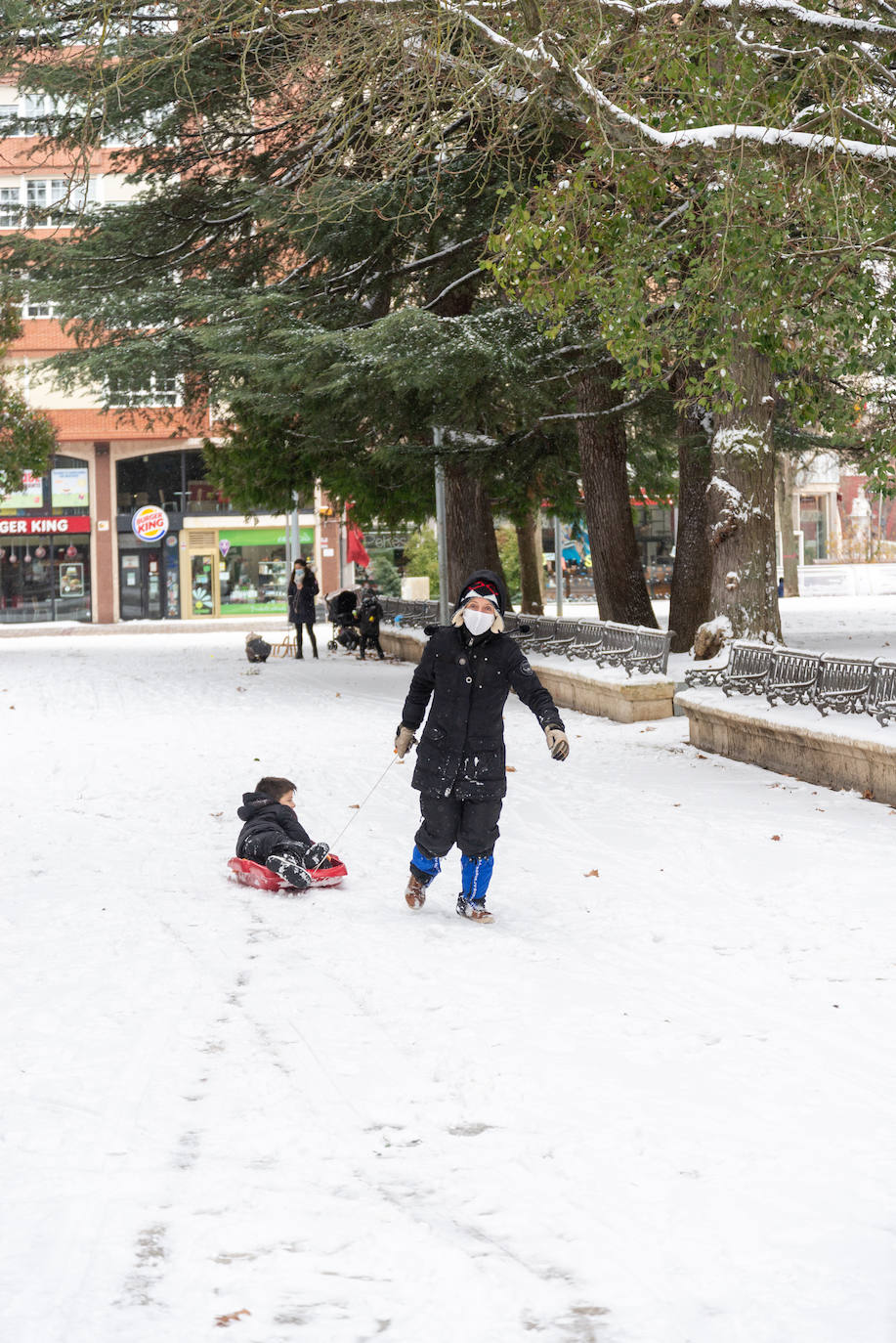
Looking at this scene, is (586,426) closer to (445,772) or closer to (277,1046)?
(445,772)

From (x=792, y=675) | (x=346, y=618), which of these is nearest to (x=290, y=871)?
(x=792, y=675)

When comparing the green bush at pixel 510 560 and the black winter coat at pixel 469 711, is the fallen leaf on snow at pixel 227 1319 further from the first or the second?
the green bush at pixel 510 560

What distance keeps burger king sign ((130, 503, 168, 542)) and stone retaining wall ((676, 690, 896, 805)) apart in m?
38.6

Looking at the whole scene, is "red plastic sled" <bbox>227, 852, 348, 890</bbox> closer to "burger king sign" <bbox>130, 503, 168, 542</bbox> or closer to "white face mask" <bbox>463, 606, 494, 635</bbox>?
"white face mask" <bbox>463, 606, 494, 635</bbox>

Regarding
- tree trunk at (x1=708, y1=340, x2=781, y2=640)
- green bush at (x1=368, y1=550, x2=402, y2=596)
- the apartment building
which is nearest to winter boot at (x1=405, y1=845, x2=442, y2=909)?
tree trunk at (x1=708, y1=340, x2=781, y2=640)

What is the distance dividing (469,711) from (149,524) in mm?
44627

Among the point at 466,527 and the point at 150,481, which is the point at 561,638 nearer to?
the point at 466,527

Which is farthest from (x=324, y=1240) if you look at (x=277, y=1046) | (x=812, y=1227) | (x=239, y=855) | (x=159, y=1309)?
(x=239, y=855)

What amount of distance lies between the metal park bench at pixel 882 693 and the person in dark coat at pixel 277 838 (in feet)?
15.5

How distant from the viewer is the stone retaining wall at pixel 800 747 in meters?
10.5

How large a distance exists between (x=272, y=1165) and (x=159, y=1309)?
0.88m

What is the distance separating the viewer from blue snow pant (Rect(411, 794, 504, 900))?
7441 mm

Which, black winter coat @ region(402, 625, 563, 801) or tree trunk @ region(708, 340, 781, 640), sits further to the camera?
tree trunk @ region(708, 340, 781, 640)

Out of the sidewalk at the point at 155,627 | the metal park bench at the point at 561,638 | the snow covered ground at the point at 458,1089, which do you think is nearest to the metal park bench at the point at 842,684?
the snow covered ground at the point at 458,1089
